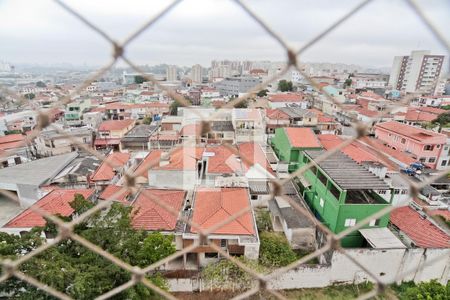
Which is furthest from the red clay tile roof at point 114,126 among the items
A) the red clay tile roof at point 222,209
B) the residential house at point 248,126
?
the red clay tile roof at point 222,209

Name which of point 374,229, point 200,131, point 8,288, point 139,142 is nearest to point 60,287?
point 8,288

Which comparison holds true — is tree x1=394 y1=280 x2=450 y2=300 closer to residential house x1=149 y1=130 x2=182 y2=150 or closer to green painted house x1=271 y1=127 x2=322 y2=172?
green painted house x1=271 y1=127 x2=322 y2=172

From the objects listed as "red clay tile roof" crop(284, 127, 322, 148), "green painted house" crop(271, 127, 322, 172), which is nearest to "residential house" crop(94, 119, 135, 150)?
"green painted house" crop(271, 127, 322, 172)

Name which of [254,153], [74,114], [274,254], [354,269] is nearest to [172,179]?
[254,153]

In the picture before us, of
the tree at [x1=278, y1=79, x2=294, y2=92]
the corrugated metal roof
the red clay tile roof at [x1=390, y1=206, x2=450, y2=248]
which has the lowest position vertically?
the red clay tile roof at [x1=390, y1=206, x2=450, y2=248]

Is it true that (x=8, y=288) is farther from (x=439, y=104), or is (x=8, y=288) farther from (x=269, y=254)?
(x=439, y=104)

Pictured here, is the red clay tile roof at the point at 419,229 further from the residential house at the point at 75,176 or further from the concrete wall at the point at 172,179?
the residential house at the point at 75,176

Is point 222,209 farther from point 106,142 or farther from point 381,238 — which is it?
point 106,142
